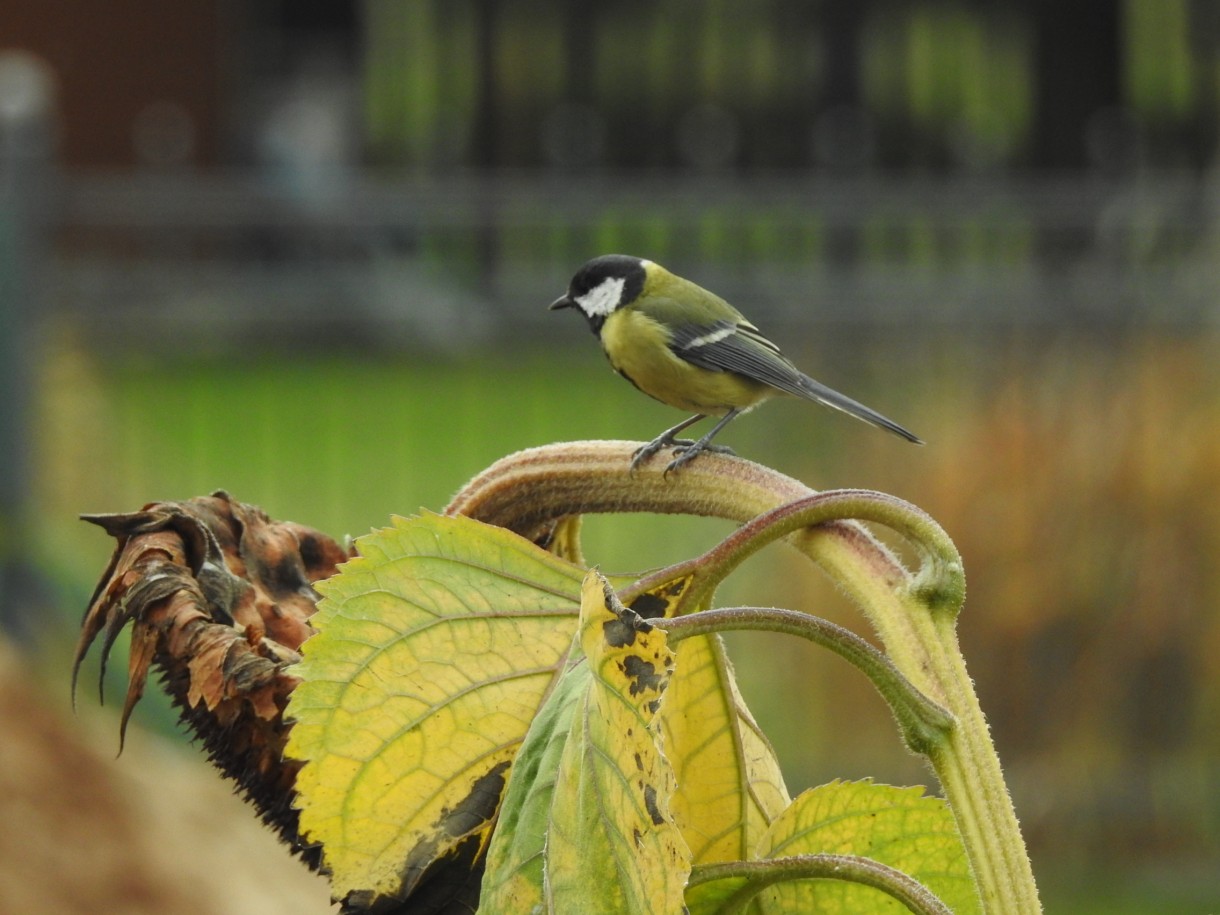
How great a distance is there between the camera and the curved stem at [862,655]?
1022 millimetres

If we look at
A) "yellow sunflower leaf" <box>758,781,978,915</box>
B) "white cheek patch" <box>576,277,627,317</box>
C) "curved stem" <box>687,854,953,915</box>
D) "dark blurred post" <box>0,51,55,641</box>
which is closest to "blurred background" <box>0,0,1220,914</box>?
"dark blurred post" <box>0,51,55,641</box>

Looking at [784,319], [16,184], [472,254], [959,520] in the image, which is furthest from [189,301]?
[959,520]

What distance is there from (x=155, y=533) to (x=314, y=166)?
22.6 metres

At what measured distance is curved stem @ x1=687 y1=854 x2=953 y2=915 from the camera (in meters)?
1.08

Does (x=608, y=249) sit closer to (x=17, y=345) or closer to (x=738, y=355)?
(x=17, y=345)

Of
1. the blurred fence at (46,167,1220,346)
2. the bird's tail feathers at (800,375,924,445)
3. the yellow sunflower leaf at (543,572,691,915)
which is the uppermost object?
the blurred fence at (46,167,1220,346)

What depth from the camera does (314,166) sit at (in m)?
23.3

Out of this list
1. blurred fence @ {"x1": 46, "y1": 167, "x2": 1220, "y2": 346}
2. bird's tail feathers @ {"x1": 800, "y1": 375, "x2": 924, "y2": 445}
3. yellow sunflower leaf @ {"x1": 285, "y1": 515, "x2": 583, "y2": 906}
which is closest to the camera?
yellow sunflower leaf @ {"x1": 285, "y1": 515, "x2": 583, "y2": 906}

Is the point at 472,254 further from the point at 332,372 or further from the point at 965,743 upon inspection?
the point at 965,743

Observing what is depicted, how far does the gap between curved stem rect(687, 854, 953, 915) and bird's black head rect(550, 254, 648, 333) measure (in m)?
2.15

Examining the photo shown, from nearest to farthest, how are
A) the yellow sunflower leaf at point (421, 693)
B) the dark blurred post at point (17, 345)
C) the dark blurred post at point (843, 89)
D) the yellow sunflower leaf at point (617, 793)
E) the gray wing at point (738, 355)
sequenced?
the yellow sunflower leaf at point (617, 793), the yellow sunflower leaf at point (421, 693), the gray wing at point (738, 355), the dark blurred post at point (17, 345), the dark blurred post at point (843, 89)

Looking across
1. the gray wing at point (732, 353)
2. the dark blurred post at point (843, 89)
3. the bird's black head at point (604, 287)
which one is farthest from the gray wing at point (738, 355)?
the dark blurred post at point (843, 89)

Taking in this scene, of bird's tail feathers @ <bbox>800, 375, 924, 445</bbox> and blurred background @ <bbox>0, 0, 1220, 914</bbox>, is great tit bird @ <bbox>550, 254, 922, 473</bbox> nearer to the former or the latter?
bird's tail feathers @ <bbox>800, 375, 924, 445</bbox>

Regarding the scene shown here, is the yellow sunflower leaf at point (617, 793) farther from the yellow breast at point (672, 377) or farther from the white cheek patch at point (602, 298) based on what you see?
the white cheek patch at point (602, 298)
